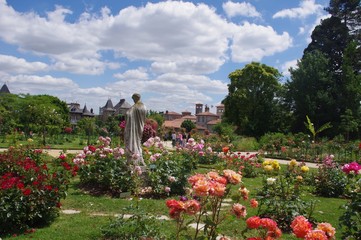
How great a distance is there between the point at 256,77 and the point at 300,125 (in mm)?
8644

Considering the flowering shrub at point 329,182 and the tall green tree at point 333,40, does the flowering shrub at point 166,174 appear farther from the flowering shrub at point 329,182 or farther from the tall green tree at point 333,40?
the tall green tree at point 333,40

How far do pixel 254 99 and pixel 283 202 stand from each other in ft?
113

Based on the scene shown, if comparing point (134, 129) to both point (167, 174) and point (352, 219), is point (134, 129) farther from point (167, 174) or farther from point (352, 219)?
point (352, 219)

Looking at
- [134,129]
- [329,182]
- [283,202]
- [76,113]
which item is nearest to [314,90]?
[329,182]

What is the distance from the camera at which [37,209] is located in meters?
5.57

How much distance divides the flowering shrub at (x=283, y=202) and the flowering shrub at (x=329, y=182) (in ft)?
9.65

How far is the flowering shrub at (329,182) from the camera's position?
9.53m

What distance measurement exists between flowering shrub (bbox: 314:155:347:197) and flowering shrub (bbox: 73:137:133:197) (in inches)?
207

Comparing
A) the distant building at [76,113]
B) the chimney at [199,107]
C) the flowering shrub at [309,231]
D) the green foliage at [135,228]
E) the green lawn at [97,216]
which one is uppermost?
the chimney at [199,107]

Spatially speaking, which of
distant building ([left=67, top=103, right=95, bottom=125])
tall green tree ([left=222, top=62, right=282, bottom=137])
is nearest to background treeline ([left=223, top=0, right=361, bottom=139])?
tall green tree ([left=222, top=62, right=282, bottom=137])

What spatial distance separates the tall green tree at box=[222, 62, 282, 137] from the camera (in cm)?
3822

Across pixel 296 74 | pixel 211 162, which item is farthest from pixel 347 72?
pixel 211 162

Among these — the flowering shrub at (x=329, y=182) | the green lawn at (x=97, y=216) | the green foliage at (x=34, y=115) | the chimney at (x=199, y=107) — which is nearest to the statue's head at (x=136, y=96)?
the green lawn at (x=97, y=216)

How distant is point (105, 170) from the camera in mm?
8547
